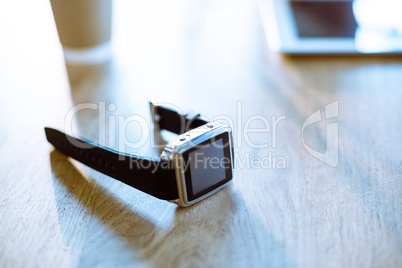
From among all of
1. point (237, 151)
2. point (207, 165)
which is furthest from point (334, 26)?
point (207, 165)

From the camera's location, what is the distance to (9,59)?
3.51 feet

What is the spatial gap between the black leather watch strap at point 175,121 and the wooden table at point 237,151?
2.1 inches

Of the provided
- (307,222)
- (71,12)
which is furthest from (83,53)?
(307,222)

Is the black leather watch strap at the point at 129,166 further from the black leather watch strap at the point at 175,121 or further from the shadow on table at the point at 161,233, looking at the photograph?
the black leather watch strap at the point at 175,121

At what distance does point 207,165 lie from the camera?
636 mm

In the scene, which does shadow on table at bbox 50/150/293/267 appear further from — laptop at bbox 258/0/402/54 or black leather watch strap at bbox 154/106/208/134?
laptop at bbox 258/0/402/54

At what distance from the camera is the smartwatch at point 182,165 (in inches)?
24.1

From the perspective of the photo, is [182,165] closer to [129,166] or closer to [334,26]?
[129,166]

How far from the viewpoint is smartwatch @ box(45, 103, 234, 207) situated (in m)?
0.61

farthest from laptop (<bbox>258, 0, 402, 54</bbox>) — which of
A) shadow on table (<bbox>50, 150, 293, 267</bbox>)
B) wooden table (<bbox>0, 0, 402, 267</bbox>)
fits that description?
shadow on table (<bbox>50, 150, 293, 267</bbox>)

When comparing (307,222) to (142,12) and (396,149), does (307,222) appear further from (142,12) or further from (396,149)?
(142,12)

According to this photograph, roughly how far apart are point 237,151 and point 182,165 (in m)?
0.17

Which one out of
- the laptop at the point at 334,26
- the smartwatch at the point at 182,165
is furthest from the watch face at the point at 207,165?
the laptop at the point at 334,26

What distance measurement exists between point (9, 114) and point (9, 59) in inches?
9.4
